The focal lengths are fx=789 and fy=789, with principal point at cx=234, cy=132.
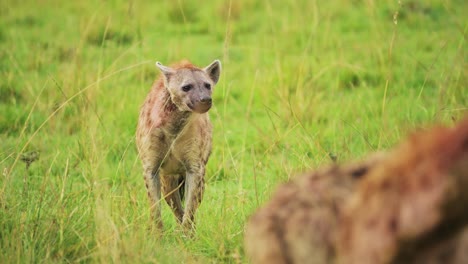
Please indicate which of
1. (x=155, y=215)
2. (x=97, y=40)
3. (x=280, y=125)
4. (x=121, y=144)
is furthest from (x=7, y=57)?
(x=155, y=215)

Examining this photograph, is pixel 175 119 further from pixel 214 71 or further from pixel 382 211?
pixel 382 211

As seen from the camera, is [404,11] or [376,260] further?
[404,11]

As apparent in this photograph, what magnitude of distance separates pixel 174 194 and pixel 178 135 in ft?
1.43

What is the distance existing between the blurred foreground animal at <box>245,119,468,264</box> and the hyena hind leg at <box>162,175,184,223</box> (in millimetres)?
2454

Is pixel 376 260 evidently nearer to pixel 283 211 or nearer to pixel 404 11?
pixel 283 211

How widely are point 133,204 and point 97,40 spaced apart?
3.91m

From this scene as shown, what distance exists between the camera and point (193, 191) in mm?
4133

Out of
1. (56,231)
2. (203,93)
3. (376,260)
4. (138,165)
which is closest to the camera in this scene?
(376,260)

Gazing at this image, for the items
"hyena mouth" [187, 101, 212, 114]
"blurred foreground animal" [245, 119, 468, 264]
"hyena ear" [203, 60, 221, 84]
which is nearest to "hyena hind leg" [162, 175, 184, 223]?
"hyena mouth" [187, 101, 212, 114]

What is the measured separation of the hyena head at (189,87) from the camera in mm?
4102

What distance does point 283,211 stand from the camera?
6.16 feet

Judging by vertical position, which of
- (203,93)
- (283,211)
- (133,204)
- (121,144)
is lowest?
(121,144)

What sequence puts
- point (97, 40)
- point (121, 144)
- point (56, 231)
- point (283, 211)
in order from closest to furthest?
point (283, 211) < point (56, 231) < point (121, 144) < point (97, 40)

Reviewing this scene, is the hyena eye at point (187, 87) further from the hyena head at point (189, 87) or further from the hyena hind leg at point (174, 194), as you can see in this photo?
the hyena hind leg at point (174, 194)
